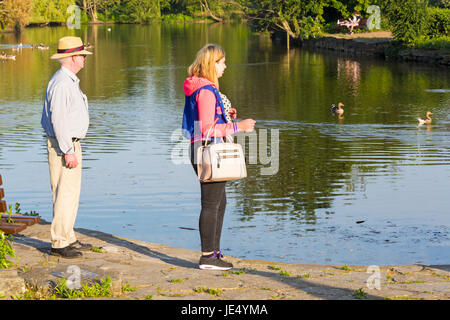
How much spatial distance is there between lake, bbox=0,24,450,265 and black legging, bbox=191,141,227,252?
2.43 m

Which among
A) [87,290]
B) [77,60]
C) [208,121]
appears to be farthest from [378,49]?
[87,290]

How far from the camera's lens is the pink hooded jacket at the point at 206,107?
623 centimetres

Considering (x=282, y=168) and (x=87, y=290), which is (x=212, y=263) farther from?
(x=282, y=168)

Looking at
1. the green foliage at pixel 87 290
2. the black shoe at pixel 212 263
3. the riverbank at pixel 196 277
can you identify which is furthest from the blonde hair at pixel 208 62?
the green foliage at pixel 87 290

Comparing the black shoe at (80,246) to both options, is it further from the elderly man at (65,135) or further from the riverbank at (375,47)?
the riverbank at (375,47)

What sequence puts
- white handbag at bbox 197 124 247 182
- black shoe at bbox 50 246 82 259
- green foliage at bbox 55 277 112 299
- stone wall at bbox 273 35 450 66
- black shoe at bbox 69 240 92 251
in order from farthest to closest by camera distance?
stone wall at bbox 273 35 450 66 → black shoe at bbox 69 240 92 251 → black shoe at bbox 50 246 82 259 → white handbag at bbox 197 124 247 182 → green foliage at bbox 55 277 112 299

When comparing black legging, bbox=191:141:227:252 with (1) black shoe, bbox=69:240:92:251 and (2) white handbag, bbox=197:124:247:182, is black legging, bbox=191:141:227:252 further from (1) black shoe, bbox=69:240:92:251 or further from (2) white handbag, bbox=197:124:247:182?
(1) black shoe, bbox=69:240:92:251

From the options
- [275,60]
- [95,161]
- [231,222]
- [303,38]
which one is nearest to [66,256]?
[231,222]

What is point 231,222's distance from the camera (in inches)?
419

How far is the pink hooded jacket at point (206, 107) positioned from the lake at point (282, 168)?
2.97m

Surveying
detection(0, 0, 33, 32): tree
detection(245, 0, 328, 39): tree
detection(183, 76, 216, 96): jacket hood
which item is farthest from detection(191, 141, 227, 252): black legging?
detection(0, 0, 33, 32): tree

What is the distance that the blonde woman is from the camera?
6.24 m
